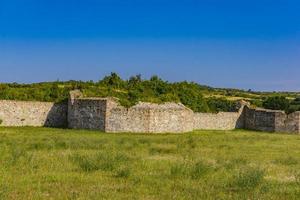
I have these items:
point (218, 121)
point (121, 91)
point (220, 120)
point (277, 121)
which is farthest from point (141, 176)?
point (277, 121)

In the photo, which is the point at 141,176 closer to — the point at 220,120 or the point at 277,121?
the point at 220,120

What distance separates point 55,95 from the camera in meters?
35.9

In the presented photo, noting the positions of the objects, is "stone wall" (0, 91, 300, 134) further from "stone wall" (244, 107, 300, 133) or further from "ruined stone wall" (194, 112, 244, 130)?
"stone wall" (244, 107, 300, 133)

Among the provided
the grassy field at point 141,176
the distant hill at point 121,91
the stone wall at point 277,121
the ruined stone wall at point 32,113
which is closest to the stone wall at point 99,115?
the ruined stone wall at point 32,113

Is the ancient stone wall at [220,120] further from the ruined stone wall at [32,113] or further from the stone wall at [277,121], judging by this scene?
the ruined stone wall at [32,113]

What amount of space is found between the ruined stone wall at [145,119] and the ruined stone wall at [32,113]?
3.79 meters

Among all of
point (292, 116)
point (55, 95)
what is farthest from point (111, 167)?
point (292, 116)

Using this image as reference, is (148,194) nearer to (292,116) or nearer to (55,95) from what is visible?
(55,95)

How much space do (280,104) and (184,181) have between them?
4380 cm

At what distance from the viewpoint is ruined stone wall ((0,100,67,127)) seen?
107 feet

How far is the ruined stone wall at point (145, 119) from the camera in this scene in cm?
3300

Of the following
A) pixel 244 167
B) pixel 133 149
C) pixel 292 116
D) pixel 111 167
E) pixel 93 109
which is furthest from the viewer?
pixel 292 116

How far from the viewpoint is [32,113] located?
110 ft

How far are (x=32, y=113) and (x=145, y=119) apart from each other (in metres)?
6.64
